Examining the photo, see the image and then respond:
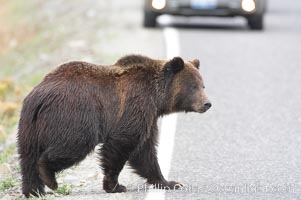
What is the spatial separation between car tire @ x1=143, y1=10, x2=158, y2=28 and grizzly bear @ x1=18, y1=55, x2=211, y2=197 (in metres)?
9.40

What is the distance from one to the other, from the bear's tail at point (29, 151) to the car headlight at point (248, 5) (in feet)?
34.7

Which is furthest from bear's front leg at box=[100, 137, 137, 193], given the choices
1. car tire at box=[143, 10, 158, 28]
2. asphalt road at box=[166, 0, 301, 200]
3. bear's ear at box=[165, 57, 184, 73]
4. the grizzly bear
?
car tire at box=[143, 10, 158, 28]

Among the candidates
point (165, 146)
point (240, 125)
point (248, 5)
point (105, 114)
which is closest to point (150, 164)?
point (105, 114)

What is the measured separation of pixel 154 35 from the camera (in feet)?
54.1

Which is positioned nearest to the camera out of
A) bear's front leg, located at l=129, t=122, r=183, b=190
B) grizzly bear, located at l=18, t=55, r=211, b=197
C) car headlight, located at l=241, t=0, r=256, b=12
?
grizzly bear, located at l=18, t=55, r=211, b=197

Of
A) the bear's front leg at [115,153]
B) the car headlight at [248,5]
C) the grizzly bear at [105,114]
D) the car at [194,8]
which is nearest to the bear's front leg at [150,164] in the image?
the grizzly bear at [105,114]

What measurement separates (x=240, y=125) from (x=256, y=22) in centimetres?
754

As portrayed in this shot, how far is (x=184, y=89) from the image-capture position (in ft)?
26.1

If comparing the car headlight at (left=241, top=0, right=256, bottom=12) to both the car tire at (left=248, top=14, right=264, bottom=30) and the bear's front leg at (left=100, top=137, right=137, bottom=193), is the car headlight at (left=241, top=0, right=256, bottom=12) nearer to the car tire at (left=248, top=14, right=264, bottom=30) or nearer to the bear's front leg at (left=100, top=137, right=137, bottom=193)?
the car tire at (left=248, top=14, right=264, bottom=30)

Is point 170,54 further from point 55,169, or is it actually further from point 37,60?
point 55,169

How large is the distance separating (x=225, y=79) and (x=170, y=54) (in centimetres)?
131

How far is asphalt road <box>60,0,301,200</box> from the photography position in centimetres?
789

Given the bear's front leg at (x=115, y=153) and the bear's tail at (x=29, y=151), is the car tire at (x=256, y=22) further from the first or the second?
the bear's tail at (x=29, y=151)

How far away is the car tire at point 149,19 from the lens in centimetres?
1734
